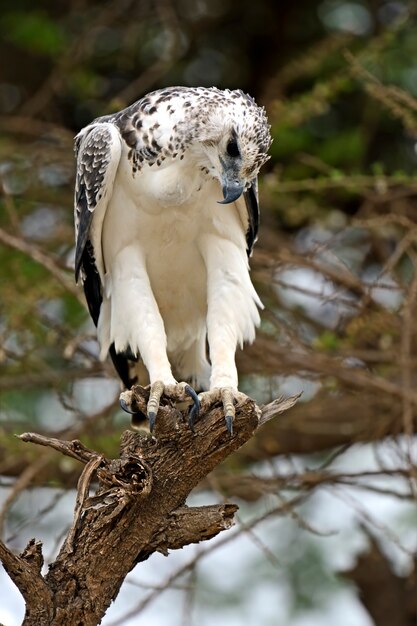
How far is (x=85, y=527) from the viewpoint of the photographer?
13.6 feet

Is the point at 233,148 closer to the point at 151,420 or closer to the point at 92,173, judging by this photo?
the point at 92,173

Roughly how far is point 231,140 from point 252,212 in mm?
687

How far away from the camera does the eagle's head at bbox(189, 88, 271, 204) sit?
4.75m

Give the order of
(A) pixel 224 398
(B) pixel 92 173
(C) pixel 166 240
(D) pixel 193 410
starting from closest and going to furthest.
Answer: (D) pixel 193 410 → (A) pixel 224 398 → (B) pixel 92 173 → (C) pixel 166 240

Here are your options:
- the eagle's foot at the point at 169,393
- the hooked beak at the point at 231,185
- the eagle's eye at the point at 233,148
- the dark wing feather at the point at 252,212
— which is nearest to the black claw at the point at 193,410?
the eagle's foot at the point at 169,393

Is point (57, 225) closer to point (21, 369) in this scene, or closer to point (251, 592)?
point (21, 369)

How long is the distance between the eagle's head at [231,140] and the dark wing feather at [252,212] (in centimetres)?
41

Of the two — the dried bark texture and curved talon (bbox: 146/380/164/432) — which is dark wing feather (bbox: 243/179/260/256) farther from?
the dried bark texture

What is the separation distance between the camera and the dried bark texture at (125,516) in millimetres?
4043

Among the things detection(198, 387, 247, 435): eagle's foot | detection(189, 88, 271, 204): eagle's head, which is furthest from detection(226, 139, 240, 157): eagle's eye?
detection(198, 387, 247, 435): eagle's foot

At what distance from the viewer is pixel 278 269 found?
6.33 metres

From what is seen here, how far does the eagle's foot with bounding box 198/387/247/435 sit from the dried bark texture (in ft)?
0.17

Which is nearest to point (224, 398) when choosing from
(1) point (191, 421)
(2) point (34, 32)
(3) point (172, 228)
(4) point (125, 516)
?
(1) point (191, 421)

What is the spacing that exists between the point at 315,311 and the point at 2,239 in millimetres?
2472
